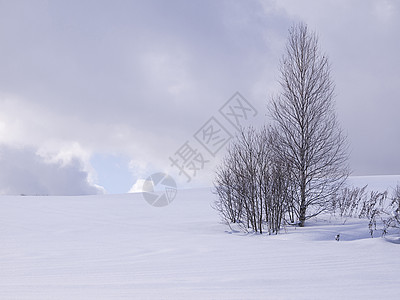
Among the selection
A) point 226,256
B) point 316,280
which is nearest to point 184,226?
point 226,256

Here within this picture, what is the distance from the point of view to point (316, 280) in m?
3.95

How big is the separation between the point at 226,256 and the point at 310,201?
6687mm

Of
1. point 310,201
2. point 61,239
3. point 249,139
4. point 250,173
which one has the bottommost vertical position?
point 61,239

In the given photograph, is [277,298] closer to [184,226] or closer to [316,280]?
[316,280]

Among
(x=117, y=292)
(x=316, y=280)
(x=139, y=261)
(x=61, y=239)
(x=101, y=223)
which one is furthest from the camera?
(x=101, y=223)

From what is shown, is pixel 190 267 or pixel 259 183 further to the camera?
pixel 259 183

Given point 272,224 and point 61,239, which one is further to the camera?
point 272,224

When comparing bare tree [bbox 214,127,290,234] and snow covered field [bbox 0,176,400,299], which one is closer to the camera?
snow covered field [bbox 0,176,400,299]

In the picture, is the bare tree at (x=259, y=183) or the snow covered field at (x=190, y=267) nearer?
the snow covered field at (x=190, y=267)

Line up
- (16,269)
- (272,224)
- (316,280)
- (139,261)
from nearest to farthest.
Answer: (316,280), (16,269), (139,261), (272,224)

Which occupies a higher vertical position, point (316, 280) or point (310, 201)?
point (310, 201)

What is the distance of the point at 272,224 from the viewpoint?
1012 centimetres

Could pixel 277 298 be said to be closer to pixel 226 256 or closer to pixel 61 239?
pixel 226 256

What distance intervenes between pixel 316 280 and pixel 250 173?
6511 mm
